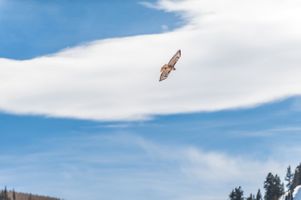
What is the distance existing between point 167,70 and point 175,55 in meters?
5.89

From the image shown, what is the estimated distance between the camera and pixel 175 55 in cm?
13612

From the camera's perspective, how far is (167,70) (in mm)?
131125
